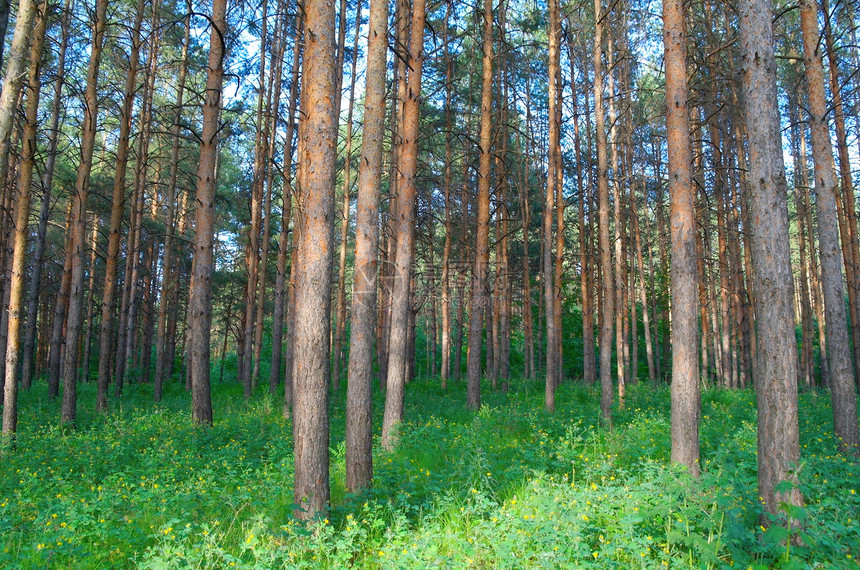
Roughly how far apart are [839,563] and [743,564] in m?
0.63

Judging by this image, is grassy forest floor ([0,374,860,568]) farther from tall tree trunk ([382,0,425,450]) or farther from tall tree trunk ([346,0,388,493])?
tall tree trunk ([382,0,425,450])

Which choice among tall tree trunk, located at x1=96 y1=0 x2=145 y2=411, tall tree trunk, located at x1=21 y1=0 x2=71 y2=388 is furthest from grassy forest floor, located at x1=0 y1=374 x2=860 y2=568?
tall tree trunk, located at x1=21 y1=0 x2=71 y2=388

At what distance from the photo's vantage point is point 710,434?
8523 millimetres

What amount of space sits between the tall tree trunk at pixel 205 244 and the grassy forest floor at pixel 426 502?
716mm

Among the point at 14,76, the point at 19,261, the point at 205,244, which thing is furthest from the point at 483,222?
the point at 19,261

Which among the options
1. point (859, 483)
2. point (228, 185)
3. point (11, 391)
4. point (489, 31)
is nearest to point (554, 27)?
point (489, 31)

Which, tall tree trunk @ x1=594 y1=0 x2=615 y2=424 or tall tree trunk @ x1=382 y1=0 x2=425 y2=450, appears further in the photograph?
tall tree trunk @ x1=594 y1=0 x2=615 y2=424

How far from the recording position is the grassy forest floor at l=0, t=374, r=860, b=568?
397 centimetres

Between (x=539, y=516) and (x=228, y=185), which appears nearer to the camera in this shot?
(x=539, y=516)

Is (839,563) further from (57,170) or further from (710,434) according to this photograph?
(57,170)

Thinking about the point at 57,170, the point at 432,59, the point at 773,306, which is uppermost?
the point at 432,59

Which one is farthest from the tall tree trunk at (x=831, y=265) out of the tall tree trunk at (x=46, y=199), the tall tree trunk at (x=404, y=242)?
the tall tree trunk at (x=46, y=199)

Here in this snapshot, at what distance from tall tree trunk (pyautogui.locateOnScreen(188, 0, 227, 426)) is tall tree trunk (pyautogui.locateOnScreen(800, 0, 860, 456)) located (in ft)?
34.0

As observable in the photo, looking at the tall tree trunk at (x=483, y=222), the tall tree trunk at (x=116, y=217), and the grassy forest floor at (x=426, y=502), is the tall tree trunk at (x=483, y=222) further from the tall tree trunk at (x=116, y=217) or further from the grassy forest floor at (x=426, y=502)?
the tall tree trunk at (x=116, y=217)
